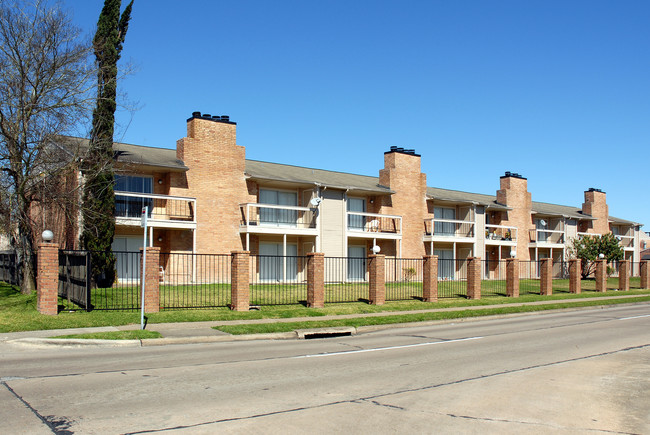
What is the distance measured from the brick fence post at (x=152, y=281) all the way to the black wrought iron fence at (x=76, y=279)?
5.15ft

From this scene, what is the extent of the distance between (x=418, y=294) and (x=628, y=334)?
490 inches

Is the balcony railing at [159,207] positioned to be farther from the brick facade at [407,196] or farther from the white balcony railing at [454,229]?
the white balcony railing at [454,229]

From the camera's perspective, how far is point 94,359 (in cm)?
1090

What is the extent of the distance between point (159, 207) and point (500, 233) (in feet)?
89.4

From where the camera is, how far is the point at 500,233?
4522 cm

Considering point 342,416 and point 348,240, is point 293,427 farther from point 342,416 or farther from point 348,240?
point 348,240

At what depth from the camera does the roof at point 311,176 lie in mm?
31266

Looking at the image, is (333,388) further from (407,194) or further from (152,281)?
(407,194)

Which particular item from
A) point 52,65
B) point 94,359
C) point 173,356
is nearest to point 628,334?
point 173,356

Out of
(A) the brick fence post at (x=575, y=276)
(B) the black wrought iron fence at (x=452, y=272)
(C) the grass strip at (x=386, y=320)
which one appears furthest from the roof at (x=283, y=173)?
(C) the grass strip at (x=386, y=320)

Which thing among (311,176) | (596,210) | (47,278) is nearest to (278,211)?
(311,176)

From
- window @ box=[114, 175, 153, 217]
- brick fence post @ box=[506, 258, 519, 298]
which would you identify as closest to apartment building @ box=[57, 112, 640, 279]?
window @ box=[114, 175, 153, 217]

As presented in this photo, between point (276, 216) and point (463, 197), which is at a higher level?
point (463, 197)

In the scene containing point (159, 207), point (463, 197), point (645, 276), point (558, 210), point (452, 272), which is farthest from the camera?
point (558, 210)
